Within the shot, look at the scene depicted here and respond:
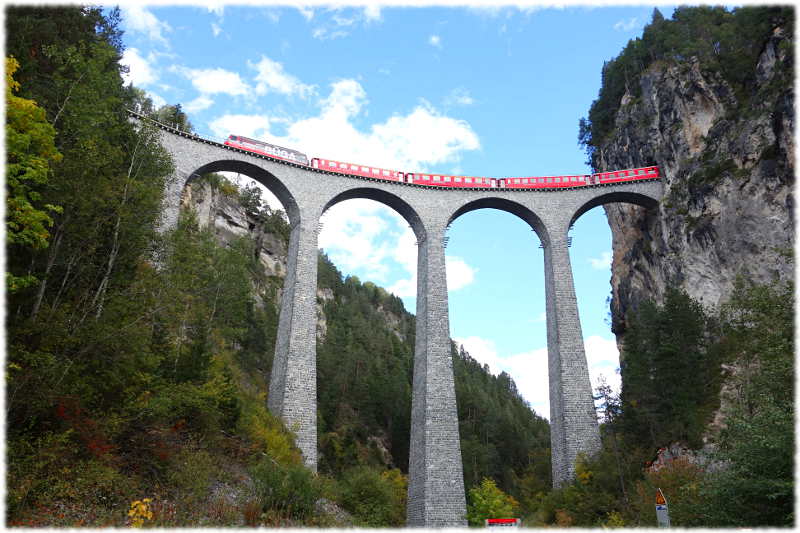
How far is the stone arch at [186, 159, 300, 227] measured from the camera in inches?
1328

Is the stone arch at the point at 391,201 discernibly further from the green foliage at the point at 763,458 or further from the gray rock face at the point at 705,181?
the green foliage at the point at 763,458

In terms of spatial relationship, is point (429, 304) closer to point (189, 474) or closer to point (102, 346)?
point (189, 474)

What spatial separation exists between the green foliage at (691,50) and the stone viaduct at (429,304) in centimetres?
852

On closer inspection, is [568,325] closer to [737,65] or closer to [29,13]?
[737,65]

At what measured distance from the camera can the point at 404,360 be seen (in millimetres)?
66312

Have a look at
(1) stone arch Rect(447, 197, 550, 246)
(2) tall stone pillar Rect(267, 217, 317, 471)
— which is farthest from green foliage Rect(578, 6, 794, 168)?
(2) tall stone pillar Rect(267, 217, 317, 471)

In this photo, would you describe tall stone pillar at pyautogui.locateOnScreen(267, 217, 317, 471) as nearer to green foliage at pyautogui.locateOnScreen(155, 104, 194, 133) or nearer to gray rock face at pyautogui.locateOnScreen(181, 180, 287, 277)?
gray rock face at pyautogui.locateOnScreen(181, 180, 287, 277)

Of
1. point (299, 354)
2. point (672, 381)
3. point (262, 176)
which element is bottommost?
point (672, 381)

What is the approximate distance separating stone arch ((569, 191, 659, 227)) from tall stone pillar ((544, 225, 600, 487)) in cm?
228

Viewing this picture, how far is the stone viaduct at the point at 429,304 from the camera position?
94.4ft

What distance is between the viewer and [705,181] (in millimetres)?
33781

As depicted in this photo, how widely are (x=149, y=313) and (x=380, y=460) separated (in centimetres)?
3612

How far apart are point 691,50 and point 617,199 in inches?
445

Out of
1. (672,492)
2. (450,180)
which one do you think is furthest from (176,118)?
(672,492)
